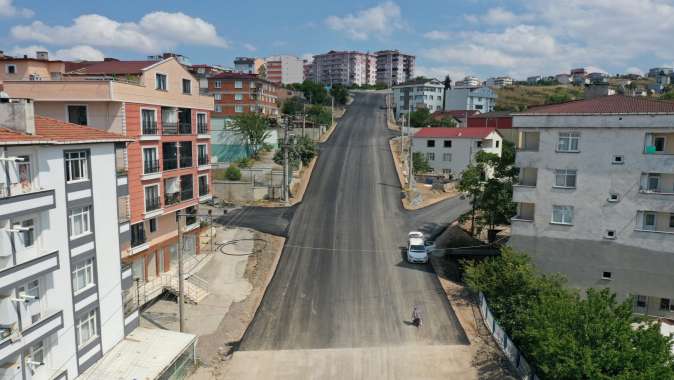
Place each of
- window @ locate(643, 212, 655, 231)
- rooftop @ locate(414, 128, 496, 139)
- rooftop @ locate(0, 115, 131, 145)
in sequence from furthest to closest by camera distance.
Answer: rooftop @ locate(414, 128, 496, 139), window @ locate(643, 212, 655, 231), rooftop @ locate(0, 115, 131, 145)

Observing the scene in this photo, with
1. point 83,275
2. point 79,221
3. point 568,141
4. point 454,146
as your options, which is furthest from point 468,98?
point 83,275

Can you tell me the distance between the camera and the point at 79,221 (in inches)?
955

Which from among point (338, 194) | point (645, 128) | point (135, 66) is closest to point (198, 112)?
point (135, 66)

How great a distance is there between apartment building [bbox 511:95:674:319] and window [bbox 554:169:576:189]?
0.07 meters

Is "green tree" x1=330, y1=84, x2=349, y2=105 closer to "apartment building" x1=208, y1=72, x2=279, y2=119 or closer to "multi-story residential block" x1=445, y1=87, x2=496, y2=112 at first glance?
"multi-story residential block" x1=445, y1=87, x2=496, y2=112

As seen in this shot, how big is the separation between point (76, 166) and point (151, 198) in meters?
14.2

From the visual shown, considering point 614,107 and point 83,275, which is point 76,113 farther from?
point 614,107

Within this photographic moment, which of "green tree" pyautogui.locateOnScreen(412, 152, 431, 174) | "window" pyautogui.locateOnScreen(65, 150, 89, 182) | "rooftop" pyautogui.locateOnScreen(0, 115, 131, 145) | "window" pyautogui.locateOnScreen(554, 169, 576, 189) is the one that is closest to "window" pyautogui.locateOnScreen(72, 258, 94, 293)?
"window" pyautogui.locateOnScreen(65, 150, 89, 182)

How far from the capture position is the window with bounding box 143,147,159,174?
37031 mm

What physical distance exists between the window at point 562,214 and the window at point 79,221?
104 feet

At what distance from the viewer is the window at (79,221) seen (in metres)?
23.6

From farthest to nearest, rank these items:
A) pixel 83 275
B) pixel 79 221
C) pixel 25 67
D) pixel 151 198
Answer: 1. pixel 25 67
2. pixel 151 198
3. pixel 83 275
4. pixel 79 221

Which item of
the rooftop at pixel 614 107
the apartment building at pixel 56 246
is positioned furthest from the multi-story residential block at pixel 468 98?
the apartment building at pixel 56 246

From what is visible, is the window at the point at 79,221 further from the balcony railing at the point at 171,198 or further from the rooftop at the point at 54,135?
the balcony railing at the point at 171,198
